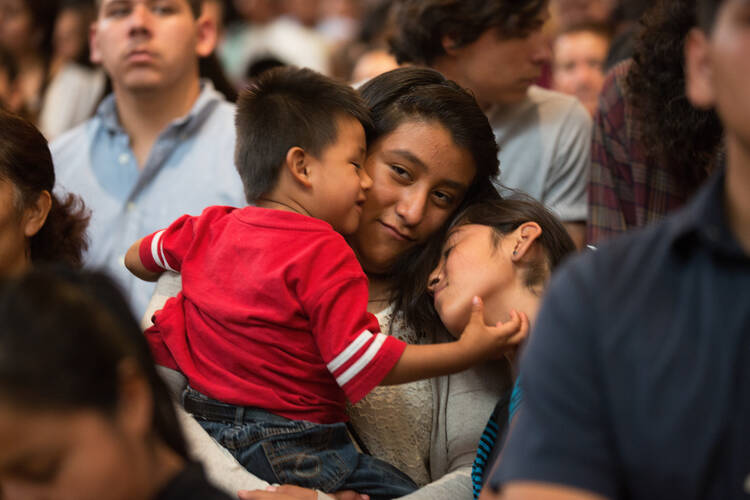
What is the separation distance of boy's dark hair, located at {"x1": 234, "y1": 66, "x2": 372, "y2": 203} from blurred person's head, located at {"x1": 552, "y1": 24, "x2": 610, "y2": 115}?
2491 mm

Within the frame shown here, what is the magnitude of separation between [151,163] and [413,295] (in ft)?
3.95

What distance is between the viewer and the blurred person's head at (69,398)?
0.84 m

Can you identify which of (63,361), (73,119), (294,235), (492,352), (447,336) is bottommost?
(73,119)

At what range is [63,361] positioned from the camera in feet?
2.79

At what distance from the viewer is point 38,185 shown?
1.72 m

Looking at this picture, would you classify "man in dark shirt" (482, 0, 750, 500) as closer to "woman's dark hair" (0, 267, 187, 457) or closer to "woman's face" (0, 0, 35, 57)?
"woman's dark hair" (0, 267, 187, 457)

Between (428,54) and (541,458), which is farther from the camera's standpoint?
(428,54)

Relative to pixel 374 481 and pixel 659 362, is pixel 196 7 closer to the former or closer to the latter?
pixel 374 481

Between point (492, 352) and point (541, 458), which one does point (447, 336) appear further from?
point (541, 458)

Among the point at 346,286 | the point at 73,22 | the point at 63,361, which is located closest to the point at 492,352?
the point at 346,286

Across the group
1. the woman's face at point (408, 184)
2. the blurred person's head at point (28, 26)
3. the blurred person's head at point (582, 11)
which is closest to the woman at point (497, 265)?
the woman's face at point (408, 184)

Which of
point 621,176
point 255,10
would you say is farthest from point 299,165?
point 255,10

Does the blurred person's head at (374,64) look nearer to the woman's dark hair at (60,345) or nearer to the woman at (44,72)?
the woman at (44,72)

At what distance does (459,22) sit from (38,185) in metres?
1.35
